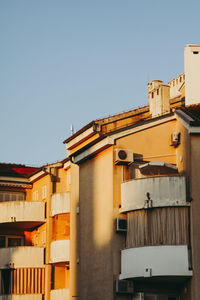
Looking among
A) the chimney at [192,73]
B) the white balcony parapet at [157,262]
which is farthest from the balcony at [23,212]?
the white balcony parapet at [157,262]

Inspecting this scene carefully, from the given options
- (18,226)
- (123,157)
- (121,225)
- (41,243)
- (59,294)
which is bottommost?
(59,294)

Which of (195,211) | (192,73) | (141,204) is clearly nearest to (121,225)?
(141,204)

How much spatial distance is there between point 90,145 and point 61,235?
11.7 m

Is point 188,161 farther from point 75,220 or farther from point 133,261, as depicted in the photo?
point 75,220

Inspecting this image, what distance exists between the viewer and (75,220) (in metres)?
48.8

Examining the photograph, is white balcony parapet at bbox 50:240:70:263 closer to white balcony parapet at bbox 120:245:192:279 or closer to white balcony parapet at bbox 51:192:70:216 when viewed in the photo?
white balcony parapet at bbox 51:192:70:216

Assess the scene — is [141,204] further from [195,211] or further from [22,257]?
[22,257]

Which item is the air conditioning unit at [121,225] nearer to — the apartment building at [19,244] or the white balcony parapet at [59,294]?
the white balcony parapet at [59,294]

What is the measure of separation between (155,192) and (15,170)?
24.7m

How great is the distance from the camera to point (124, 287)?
3903 cm

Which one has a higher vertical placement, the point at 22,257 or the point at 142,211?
the point at 142,211

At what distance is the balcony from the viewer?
56206mm

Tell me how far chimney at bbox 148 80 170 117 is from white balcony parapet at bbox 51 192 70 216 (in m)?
9.09

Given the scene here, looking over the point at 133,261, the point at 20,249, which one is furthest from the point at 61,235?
the point at 133,261
